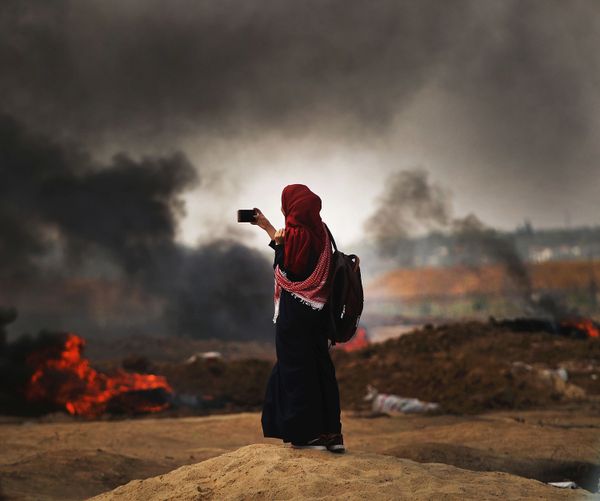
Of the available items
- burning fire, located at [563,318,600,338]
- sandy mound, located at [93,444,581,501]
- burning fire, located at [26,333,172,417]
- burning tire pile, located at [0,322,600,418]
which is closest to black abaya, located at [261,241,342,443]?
sandy mound, located at [93,444,581,501]

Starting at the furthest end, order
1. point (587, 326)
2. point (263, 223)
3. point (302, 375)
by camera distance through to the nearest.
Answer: point (587, 326) → point (263, 223) → point (302, 375)

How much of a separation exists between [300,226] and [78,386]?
495 inches

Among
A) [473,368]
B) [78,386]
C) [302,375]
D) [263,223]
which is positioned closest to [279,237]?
[263,223]

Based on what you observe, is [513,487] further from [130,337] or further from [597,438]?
[130,337]

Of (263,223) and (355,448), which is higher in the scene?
(263,223)

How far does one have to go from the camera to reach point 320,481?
5.30 metres

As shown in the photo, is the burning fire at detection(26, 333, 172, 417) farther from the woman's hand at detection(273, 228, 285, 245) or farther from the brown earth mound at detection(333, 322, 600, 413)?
the woman's hand at detection(273, 228, 285, 245)

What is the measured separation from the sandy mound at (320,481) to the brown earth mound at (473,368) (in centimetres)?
1035

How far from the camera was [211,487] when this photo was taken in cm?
564

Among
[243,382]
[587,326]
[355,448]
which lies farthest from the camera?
[587,326]

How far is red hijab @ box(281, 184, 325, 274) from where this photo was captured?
6.00m

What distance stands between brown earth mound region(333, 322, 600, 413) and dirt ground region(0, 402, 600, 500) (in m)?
1.18

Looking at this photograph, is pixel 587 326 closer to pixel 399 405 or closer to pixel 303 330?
pixel 399 405

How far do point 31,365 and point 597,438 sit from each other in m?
11.8
